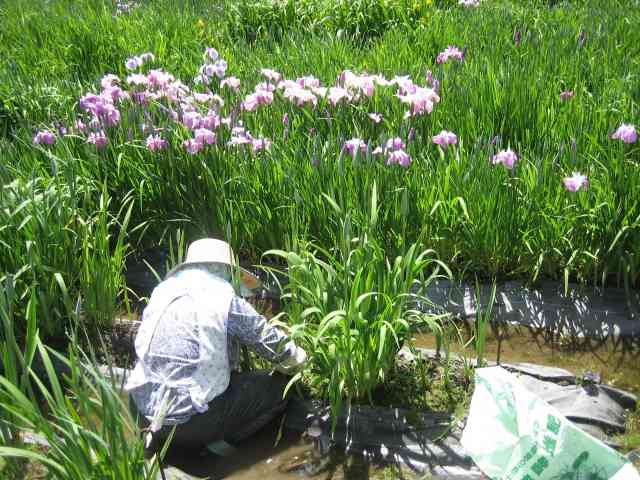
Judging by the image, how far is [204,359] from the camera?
2396 millimetres

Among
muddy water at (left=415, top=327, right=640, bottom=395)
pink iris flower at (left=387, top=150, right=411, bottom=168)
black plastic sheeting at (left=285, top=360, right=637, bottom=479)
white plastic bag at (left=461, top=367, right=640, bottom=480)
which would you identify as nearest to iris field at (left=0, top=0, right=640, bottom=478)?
pink iris flower at (left=387, top=150, right=411, bottom=168)

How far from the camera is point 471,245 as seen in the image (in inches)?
130

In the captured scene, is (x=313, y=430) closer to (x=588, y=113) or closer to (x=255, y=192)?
(x=255, y=192)

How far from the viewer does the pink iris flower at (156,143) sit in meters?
3.56

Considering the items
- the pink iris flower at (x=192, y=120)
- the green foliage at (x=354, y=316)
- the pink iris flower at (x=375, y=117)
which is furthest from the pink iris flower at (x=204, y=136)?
the green foliage at (x=354, y=316)

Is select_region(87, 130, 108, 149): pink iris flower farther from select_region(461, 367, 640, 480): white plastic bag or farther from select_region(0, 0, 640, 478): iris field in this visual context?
select_region(461, 367, 640, 480): white plastic bag

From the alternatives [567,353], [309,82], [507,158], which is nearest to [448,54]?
[309,82]

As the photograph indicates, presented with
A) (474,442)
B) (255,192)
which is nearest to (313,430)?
(474,442)

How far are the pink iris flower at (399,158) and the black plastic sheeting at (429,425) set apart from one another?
1094 millimetres

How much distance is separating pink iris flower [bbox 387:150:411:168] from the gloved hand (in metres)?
1.04

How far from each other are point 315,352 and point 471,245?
106 cm

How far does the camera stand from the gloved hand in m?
2.63

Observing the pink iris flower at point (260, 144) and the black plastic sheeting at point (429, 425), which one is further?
the pink iris flower at point (260, 144)

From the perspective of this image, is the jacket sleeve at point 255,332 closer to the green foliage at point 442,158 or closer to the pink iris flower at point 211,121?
the green foliage at point 442,158
